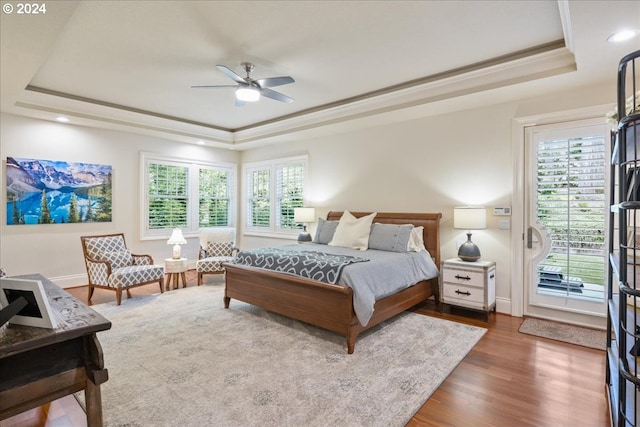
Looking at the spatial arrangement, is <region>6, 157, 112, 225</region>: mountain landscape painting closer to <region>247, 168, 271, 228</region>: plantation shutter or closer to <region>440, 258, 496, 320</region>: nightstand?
<region>247, 168, 271, 228</region>: plantation shutter

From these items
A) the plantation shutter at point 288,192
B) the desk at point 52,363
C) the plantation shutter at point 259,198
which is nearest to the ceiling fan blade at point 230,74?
the desk at point 52,363

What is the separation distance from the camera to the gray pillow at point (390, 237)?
4286 mm

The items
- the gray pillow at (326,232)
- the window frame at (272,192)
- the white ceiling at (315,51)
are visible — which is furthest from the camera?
the window frame at (272,192)

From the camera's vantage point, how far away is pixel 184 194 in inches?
266

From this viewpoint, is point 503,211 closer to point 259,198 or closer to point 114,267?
point 259,198

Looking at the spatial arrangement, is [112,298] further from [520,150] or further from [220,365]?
[520,150]

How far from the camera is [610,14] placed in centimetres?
223

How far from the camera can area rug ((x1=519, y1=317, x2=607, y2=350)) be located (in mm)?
3238

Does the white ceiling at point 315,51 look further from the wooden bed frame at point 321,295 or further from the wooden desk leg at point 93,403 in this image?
the wooden desk leg at point 93,403

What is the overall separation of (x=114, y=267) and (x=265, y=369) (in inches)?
132

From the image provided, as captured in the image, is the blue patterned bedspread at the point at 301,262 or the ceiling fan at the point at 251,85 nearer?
the blue patterned bedspread at the point at 301,262

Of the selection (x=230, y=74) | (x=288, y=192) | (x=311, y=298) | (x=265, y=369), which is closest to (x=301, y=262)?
(x=311, y=298)

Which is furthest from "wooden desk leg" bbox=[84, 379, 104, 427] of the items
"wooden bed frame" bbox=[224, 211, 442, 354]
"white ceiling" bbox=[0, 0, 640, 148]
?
"white ceiling" bbox=[0, 0, 640, 148]

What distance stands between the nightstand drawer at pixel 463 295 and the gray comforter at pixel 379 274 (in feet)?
0.94
